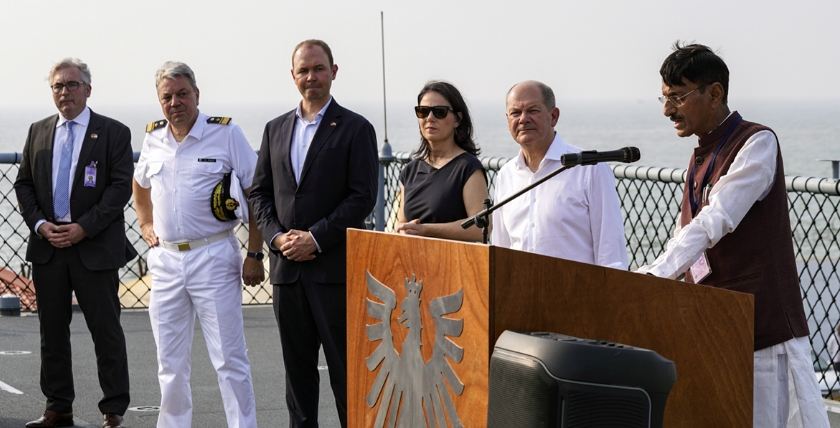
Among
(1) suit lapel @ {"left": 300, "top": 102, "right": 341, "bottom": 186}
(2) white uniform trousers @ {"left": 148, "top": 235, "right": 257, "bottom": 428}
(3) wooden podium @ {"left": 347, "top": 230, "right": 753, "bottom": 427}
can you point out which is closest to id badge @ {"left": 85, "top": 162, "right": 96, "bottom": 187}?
(2) white uniform trousers @ {"left": 148, "top": 235, "right": 257, "bottom": 428}

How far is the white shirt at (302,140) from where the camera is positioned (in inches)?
176

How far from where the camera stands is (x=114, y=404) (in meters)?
5.07

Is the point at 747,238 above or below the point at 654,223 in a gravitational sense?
above

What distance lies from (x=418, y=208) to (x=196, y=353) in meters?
3.06

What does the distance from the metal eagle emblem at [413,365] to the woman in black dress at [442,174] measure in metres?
1.21

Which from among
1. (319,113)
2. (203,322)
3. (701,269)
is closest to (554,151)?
(701,269)

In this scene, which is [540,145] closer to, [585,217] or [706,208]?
[585,217]

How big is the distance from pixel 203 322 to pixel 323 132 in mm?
961

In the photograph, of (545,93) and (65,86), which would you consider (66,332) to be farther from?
(545,93)

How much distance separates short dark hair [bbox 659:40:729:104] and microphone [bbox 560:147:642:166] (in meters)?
0.52

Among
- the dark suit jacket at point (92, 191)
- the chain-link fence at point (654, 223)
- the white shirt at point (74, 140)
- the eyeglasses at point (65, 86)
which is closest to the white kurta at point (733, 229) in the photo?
the chain-link fence at point (654, 223)

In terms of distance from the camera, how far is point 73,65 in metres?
5.27

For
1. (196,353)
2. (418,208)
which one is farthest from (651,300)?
(196,353)

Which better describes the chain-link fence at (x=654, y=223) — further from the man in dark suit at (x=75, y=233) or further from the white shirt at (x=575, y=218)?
the man in dark suit at (x=75, y=233)
